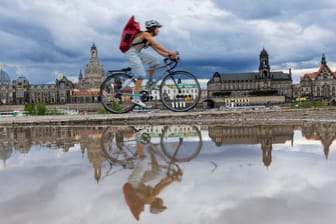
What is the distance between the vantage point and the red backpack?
761cm

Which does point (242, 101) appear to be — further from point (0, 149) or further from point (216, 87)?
point (0, 149)

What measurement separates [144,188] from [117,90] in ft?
19.7

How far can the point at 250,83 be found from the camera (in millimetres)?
136625

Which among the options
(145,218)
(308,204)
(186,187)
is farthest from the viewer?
(186,187)

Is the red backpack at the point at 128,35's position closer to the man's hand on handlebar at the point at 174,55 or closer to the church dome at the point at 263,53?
the man's hand on handlebar at the point at 174,55

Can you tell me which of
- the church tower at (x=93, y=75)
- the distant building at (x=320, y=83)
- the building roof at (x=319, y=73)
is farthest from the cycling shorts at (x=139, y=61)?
the church tower at (x=93, y=75)

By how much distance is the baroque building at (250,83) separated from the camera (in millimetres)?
132500

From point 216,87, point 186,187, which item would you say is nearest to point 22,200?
point 186,187

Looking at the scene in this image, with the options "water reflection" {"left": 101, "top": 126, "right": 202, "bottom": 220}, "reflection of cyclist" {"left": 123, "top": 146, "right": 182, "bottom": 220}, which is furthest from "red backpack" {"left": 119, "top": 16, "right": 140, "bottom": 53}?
"reflection of cyclist" {"left": 123, "top": 146, "right": 182, "bottom": 220}

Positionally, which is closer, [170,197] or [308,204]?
[308,204]

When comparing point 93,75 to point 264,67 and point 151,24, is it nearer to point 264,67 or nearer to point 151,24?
point 264,67

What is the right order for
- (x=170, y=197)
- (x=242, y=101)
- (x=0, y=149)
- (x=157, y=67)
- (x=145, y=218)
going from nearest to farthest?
(x=145, y=218) < (x=170, y=197) < (x=0, y=149) < (x=157, y=67) < (x=242, y=101)

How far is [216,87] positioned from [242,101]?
50.0 feet

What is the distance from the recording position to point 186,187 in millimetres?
2834
